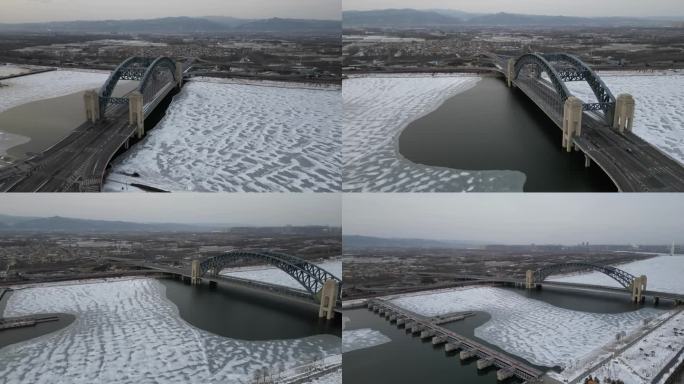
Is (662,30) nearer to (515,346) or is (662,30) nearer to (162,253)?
(515,346)

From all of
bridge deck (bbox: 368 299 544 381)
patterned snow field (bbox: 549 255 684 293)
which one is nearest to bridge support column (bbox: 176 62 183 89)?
bridge deck (bbox: 368 299 544 381)

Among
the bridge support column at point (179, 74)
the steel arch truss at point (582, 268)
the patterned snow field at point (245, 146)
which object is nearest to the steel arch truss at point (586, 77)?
the steel arch truss at point (582, 268)

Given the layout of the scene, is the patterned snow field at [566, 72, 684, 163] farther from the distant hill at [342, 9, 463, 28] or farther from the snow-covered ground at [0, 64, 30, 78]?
the snow-covered ground at [0, 64, 30, 78]

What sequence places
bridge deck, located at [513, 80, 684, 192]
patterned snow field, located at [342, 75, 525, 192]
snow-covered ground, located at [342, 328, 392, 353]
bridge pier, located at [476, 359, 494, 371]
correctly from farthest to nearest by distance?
snow-covered ground, located at [342, 328, 392, 353] < bridge pier, located at [476, 359, 494, 371] < patterned snow field, located at [342, 75, 525, 192] < bridge deck, located at [513, 80, 684, 192]

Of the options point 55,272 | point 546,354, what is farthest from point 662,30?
point 55,272

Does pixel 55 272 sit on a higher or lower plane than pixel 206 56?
lower
